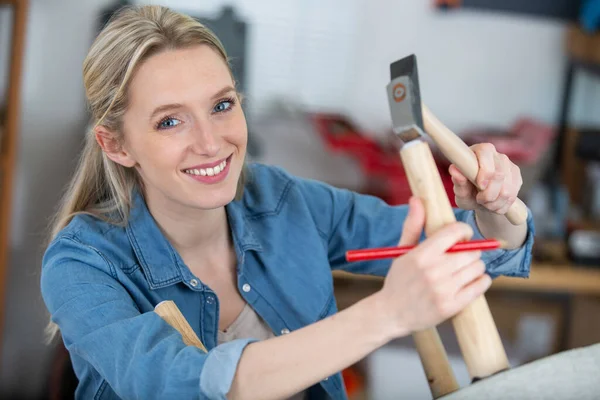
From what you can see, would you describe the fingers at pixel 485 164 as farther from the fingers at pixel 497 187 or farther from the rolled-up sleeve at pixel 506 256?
→ the rolled-up sleeve at pixel 506 256

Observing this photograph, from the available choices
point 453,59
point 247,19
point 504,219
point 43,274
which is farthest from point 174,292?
point 453,59

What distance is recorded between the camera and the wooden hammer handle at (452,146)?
877 mm

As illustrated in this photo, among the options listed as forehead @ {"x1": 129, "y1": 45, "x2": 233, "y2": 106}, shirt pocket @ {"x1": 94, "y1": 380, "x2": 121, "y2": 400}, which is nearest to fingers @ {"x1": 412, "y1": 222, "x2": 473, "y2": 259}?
forehead @ {"x1": 129, "y1": 45, "x2": 233, "y2": 106}

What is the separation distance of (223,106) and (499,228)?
1.40 feet

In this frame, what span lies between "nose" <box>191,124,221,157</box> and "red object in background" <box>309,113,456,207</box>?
1.24 metres

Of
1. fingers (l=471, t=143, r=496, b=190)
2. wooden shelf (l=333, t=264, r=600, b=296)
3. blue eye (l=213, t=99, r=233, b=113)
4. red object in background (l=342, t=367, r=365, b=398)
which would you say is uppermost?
blue eye (l=213, t=99, r=233, b=113)

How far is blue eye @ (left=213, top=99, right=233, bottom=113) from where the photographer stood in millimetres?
1164

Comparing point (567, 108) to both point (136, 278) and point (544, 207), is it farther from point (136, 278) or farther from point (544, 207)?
point (136, 278)

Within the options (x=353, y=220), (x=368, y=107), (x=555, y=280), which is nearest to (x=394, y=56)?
(x=368, y=107)

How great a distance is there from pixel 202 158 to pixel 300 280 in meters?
0.28

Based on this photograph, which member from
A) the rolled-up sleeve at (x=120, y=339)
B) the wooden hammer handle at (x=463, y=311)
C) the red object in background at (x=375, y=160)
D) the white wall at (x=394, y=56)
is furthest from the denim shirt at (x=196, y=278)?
the white wall at (x=394, y=56)

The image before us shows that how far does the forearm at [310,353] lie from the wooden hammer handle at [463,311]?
0.31 ft

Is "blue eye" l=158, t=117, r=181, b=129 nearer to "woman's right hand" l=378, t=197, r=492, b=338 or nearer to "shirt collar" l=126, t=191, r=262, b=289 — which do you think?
"shirt collar" l=126, t=191, r=262, b=289

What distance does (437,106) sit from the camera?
2.78 meters
